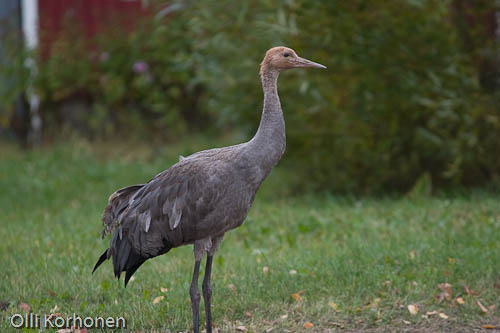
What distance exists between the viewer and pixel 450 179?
27.2 ft

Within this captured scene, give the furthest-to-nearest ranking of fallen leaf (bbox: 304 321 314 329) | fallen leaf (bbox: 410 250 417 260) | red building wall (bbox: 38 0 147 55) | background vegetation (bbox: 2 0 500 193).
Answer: red building wall (bbox: 38 0 147 55) < background vegetation (bbox: 2 0 500 193) < fallen leaf (bbox: 410 250 417 260) < fallen leaf (bbox: 304 321 314 329)

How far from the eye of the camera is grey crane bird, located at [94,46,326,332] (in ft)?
14.1

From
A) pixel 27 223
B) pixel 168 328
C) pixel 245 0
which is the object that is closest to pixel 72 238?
pixel 27 223

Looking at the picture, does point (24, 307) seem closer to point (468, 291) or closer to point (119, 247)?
point (119, 247)

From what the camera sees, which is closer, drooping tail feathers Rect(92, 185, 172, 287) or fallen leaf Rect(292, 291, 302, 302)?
drooping tail feathers Rect(92, 185, 172, 287)

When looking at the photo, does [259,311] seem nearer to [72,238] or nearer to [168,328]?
[168,328]

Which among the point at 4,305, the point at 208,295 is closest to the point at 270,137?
the point at 208,295

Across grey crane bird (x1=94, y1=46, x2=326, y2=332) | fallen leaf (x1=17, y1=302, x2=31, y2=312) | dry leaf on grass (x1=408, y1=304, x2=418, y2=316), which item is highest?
grey crane bird (x1=94, y1=46, x2=326, y2=332)

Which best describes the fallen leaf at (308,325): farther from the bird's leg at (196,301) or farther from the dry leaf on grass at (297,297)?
the bird's leg at (196,301)

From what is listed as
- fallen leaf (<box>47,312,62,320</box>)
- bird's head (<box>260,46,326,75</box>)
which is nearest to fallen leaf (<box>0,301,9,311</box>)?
fallen leaf (<box>47,312,62,320</box>)

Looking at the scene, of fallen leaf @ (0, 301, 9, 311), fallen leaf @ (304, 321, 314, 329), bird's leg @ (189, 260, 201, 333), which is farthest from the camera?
fallen leaf @ (0, 301, 9, 311)

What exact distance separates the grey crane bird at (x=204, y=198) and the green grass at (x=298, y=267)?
0.59m

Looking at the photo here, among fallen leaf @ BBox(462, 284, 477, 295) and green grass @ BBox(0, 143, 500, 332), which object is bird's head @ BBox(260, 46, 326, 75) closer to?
green grass @ BBox(0, 143, 500, 332)

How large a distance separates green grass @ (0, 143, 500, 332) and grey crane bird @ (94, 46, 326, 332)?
591mm
